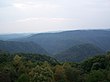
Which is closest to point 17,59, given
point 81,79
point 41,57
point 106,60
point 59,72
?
point 59,72

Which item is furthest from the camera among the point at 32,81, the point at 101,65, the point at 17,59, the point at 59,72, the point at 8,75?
the point at 101,65

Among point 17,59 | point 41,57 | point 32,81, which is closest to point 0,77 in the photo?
point 32,81

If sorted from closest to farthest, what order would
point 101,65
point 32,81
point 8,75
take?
point 32,81
point 8,75
point 101,65

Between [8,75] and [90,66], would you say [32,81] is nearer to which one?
[8,75]

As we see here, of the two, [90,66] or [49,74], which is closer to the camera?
[49,74]

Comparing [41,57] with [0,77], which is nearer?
[0,77]

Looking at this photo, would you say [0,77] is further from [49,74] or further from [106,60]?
[106,60]

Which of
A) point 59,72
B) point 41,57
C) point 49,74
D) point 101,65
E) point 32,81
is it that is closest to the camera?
point 32,81

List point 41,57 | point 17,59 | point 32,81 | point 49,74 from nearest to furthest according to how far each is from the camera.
A: point 32,81, point 49,74, point 17,59, point 41,57
